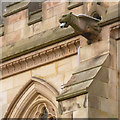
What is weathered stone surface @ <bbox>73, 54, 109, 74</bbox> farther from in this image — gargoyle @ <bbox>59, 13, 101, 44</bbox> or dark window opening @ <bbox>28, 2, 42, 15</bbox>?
dark window opening @ <bbox>28, 2, 42, 15</bbox>

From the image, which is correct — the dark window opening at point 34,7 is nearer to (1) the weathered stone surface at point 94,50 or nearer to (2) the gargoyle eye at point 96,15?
(2) the gargoyle eye at point 96,15

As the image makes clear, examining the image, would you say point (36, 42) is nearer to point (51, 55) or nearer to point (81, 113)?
point (51, 55)

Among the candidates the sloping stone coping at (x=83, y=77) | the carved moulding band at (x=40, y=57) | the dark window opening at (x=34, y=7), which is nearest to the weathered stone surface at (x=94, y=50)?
the sloping stone coping at (x=83, y=77)

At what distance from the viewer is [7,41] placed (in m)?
20.5

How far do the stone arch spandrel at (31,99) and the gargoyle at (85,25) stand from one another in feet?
7.80

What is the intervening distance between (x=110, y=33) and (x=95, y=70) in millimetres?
905

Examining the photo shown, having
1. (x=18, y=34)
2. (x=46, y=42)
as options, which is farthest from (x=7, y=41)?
(x=46, y=42)

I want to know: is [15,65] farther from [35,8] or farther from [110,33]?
[110,33]

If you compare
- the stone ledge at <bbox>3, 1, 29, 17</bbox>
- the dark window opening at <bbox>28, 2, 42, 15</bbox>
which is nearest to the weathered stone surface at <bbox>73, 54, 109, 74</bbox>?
the dark window opening at <bbox>28, 2, 42, 15</bbox>

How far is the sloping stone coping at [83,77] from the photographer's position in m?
16.3

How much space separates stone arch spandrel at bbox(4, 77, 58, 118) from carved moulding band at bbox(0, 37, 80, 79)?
0.42 meters

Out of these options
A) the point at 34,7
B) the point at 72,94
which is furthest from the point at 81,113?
the point at 34,7

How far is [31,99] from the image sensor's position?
19.7m

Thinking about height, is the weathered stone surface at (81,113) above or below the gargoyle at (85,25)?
below
